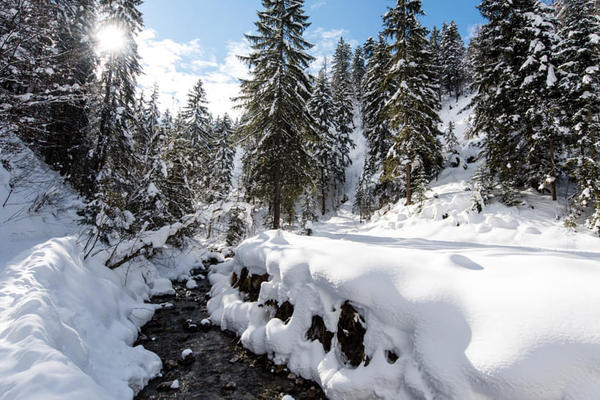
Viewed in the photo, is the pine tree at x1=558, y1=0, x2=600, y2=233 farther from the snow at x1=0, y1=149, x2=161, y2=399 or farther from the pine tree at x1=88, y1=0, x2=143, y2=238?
the pine tree at x1=88, y1=0, x2=143, y2=238

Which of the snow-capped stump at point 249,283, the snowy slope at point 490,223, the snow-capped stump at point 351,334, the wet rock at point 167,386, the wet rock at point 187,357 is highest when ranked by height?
the snowy slope at point 490,223

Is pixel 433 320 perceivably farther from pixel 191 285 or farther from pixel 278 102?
pixel 278 102

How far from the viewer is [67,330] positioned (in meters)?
4.26

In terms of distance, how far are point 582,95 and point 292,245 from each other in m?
15.5

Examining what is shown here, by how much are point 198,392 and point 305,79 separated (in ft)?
45.9

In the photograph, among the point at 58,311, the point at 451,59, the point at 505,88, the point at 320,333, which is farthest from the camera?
the point at 451,59

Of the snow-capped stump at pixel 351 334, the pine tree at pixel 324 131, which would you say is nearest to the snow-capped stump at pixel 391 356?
the snow-capped stump at pixel 351 334

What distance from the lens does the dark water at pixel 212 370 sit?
5289 mm

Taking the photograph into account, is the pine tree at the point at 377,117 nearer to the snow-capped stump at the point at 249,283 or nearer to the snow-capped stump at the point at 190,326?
the snow-capped stump at the point at 249,283

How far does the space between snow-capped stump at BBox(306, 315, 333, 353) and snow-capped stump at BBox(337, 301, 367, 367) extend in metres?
0.33

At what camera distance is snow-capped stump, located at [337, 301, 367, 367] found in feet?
16.5

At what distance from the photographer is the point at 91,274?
7523mm

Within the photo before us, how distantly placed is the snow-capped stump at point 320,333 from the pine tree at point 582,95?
12.2 meters

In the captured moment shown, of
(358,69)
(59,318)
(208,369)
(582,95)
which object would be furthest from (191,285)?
(358,69)
